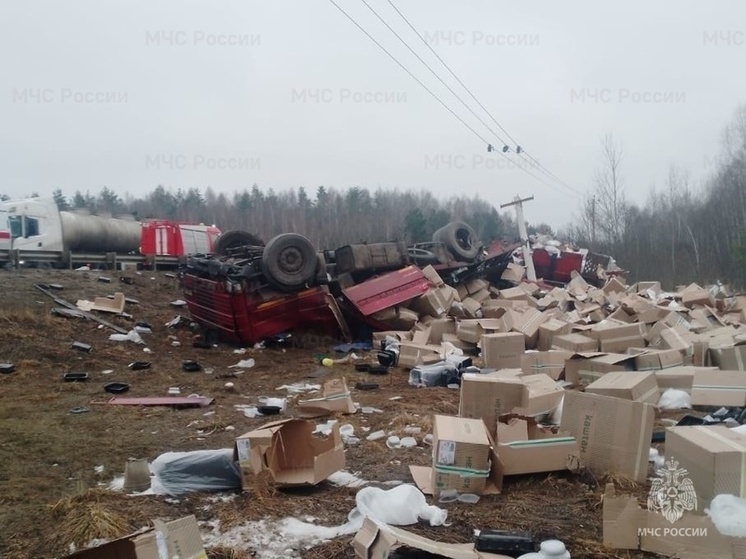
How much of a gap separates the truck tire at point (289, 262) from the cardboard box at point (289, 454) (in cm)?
532

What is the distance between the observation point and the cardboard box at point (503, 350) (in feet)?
24.3

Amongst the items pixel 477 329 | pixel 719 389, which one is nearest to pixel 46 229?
pixel 477 329

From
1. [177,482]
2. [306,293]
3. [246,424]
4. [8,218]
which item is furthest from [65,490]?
[8,218]

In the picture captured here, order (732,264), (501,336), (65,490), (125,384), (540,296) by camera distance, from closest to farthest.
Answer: (65,490)
(125,384)
(501,336)
(540,296)
(732,264)

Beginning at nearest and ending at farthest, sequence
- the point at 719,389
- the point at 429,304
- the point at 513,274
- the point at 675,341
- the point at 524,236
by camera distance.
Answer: the point at 719,389 → the point at 675,341 → the point at 429,304 → the point at 513,274 → the point at 524,236

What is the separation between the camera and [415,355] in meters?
7.94

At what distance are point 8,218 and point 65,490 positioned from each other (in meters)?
14.1

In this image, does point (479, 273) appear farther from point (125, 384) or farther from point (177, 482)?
point (177, 482)

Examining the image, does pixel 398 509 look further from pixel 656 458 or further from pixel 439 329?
pixel 439 329

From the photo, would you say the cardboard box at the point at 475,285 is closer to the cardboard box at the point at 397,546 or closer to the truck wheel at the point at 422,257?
the truck wheel at the point at 422,257

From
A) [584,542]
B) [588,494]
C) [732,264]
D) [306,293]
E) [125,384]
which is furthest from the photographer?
[732,264]

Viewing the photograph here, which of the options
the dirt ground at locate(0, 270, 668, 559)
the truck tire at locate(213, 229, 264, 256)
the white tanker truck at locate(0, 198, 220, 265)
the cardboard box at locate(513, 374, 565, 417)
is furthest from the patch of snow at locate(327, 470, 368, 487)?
the white tanker truck at locate(0, 198, 220, 265)

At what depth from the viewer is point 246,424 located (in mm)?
5270

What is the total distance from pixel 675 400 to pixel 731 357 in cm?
187
